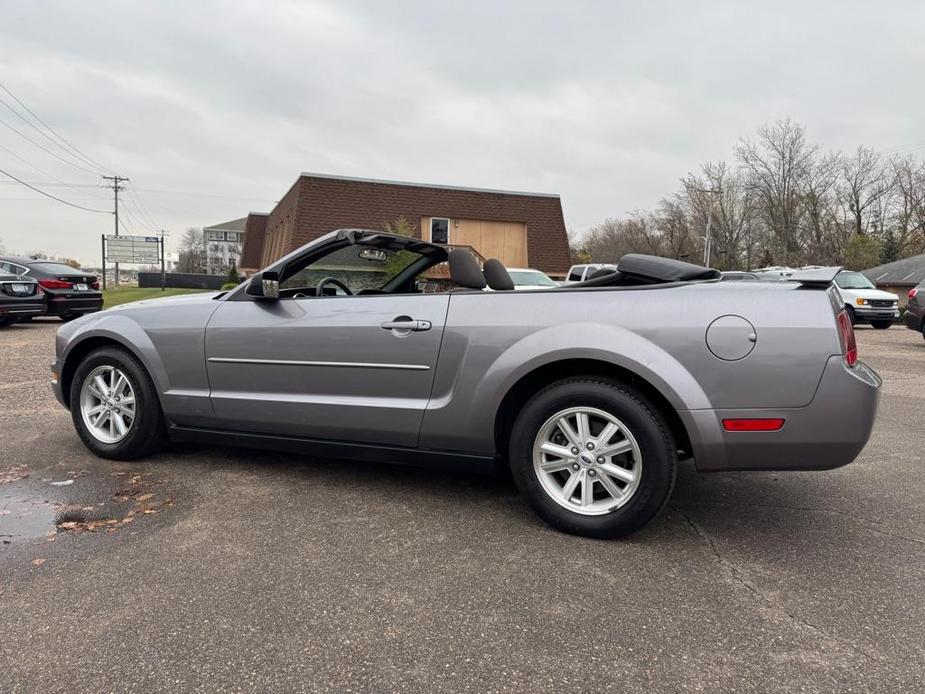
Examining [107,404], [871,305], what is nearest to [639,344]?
[107,404]

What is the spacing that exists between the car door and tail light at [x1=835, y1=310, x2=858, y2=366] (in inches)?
71.7

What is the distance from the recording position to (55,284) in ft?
45.8

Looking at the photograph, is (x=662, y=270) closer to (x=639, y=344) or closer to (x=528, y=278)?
(x=639, y=344)

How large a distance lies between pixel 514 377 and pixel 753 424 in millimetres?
1086

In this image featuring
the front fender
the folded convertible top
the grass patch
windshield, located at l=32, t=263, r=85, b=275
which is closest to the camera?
the folded convertible top

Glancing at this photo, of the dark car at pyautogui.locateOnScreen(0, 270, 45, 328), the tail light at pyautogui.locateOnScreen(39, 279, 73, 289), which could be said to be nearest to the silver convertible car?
the dark car at pyautogui.locateOnScreen(0, 270, 45, 328)

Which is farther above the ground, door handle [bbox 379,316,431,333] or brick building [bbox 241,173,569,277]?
brick building [bbox 241,173,569,277]

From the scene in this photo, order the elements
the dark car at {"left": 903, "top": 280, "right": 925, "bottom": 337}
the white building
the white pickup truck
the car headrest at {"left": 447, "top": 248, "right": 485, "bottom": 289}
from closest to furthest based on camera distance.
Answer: the car headrest at {"left": 447, "top": 248, "right": 485, "bottom": 289}, the dark car at {"left": 903, "top": 280, "right": 925, "bottom": 337}, the white pickup truck, the white building

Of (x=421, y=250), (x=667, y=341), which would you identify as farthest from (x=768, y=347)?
(x=421, y=250)

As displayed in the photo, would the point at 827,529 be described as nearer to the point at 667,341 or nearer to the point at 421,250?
the point at 667,341

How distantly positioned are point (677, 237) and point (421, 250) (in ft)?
185

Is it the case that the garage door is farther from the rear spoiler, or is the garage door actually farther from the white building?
the white building

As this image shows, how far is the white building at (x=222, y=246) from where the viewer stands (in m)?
89.6

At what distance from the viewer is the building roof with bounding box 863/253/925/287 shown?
29734 mm
